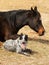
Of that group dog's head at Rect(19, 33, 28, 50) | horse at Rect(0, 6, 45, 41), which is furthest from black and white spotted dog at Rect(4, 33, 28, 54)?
horse at Rect(0, 6, 45, 41)

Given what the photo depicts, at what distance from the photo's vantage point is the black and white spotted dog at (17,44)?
991cm

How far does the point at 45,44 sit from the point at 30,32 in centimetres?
203

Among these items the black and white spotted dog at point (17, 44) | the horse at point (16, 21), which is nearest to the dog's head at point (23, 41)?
the black and white spotted dog at point (17, 44)

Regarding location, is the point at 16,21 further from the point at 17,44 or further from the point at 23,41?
the point at 23,41

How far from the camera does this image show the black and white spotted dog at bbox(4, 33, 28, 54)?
9914mm

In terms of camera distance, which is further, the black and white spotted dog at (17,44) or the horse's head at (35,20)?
the horse's head at (35,20)

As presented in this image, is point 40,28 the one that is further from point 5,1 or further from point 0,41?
point 5,1

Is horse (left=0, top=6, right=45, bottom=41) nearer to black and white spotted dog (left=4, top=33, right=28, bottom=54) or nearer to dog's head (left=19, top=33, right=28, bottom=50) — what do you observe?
black and white spotted dog (left=4, top=33, right=28, bottom=54)

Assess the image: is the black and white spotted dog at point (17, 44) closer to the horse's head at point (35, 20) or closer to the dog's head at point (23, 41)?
the dog's head at point (23, 41)

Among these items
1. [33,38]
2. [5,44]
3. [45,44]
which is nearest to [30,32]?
[33,38]

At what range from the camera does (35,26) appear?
37.8ft

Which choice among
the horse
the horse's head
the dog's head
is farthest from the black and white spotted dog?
the horse's head

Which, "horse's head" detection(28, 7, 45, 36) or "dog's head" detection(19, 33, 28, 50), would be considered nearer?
"dog's head" detection(19, 33, 28, 50)

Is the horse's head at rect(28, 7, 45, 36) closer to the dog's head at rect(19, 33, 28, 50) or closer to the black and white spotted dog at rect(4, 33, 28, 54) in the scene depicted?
the black and white spotted dog at rect(4, 33, 28, 54)
